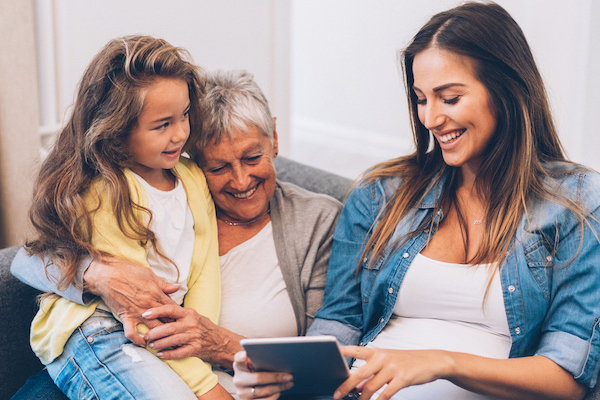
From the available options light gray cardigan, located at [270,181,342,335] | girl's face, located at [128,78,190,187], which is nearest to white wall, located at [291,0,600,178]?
light gray cardigan, located at [270,181,342,335]

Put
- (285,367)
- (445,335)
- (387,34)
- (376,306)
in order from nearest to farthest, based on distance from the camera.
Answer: (285,367), (445,335), (376,306), (387,34)

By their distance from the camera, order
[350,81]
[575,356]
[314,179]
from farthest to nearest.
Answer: [350,81]
[314,179]
[575,356]

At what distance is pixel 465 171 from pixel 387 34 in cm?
322

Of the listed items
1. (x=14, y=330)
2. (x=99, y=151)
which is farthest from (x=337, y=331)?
(x=14, y=330)

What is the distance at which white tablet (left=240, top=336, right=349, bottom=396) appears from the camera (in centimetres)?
104

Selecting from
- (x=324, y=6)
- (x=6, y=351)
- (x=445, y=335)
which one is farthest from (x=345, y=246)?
(x=324, y=6)

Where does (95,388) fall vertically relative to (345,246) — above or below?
below

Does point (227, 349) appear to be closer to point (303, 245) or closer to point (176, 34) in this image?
point (303, 245)

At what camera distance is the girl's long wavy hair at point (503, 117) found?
1361 millimetres

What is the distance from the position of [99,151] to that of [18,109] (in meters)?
1.25

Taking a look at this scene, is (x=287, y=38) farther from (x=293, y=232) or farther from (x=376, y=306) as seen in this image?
(x=376, y=306)

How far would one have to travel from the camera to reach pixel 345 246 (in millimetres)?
1568

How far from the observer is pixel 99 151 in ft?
4.64

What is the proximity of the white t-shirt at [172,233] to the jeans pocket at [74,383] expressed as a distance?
10.4 inches
